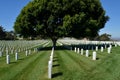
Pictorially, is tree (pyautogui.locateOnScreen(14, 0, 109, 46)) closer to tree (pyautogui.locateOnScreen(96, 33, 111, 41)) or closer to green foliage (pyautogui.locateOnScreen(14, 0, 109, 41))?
green foliage (pyautogui.locateOnScreen(14, 0, 109, 41))

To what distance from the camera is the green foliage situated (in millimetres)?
42281

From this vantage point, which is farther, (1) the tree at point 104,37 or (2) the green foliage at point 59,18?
(1) the tree at point 104,37

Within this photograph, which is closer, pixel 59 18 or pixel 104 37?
pixel 59 18

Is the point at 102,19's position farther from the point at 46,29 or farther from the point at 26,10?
the point at 26,10

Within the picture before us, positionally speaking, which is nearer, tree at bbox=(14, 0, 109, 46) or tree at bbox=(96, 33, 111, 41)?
tree at bbox=(14, 0, 109, 46)

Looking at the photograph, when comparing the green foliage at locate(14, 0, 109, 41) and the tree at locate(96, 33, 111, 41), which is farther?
the tree at locate(96, 33, 111, 41)

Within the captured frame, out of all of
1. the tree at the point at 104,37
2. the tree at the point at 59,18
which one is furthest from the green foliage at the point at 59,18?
the tree at the point at 104,37

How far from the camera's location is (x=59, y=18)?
4497 centimetres

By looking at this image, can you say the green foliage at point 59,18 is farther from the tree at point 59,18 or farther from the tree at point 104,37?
the tree at point 104,37

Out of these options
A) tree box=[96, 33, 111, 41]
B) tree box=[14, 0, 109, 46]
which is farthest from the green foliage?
tree box=[96, 33, 111, 41]

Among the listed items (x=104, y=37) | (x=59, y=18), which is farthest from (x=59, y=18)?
(x=104, y=37)

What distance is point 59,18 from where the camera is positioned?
148ft

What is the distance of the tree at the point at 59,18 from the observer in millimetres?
42281

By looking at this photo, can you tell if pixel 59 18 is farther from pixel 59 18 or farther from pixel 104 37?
pixel 104 37
